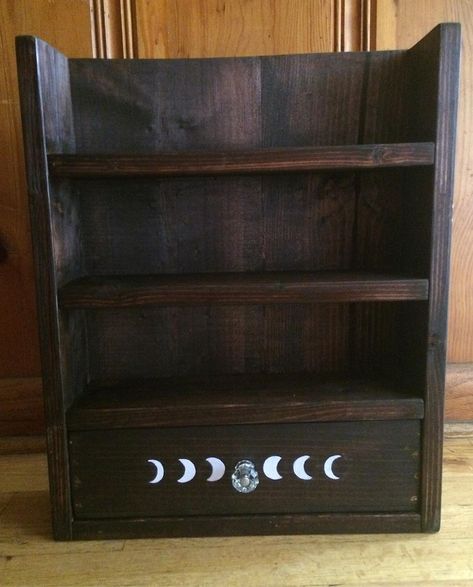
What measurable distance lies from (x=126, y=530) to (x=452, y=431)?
2.79ft

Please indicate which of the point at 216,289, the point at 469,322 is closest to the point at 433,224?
the point at 216,289

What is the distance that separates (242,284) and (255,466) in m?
0.34

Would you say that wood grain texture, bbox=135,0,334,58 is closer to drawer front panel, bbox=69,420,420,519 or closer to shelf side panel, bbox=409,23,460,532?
shelf side panel, bbox=409,23,460,532

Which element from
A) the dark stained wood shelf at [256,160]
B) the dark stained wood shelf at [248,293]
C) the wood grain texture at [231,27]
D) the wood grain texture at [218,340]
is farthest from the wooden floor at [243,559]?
the wood grain texture at [231,27]

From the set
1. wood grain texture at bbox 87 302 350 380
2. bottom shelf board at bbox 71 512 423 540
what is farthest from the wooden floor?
wood grain texture at bbox 87 302 350 380

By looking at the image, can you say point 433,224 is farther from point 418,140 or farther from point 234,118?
point 234,118

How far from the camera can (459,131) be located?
3.98 feet

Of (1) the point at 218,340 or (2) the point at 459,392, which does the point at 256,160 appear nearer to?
(1) the point at 218,340

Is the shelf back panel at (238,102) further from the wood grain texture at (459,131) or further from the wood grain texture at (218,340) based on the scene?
the wood grain texture at (218,340)

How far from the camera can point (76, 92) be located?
1023 millimetres

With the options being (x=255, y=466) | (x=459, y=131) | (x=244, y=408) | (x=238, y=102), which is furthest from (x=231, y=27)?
(x=255, y=466)

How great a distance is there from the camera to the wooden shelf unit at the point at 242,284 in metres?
0.89

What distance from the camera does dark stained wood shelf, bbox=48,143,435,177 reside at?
86 centimetres

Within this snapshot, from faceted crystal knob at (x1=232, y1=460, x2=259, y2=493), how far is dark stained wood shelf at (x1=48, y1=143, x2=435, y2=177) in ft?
1.75
